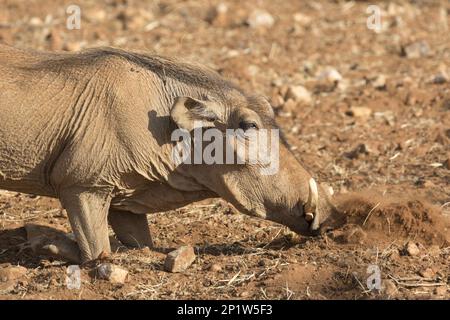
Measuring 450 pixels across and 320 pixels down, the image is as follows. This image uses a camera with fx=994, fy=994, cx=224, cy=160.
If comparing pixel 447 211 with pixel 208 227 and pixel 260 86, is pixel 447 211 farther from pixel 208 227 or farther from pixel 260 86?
pixel 260 86

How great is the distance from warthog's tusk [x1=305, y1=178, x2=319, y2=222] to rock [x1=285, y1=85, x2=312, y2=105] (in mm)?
4538

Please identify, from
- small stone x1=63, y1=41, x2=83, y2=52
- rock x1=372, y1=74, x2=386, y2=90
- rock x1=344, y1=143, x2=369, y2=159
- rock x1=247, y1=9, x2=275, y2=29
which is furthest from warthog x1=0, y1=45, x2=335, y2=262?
rock x1=247, y1=9, x2=275, y2=29

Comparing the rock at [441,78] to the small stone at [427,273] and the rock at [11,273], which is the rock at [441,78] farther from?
the rock at [11,273]

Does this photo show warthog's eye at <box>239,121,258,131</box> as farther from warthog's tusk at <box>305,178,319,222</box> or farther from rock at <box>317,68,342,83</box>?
Answer: rock at <box>317,68,342,83</box>

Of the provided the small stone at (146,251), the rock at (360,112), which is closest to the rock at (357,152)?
the rock at (360,112)

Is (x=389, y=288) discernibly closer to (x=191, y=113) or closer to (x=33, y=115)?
(x=191, y=113)

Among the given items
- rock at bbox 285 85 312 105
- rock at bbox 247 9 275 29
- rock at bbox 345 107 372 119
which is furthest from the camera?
rock at bbox 247 9 275 29

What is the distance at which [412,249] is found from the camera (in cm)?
640

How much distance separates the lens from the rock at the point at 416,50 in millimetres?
12680

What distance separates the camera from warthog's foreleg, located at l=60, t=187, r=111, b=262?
652cm

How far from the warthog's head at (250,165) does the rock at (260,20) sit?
7.36 meters

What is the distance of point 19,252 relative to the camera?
23.9 ft

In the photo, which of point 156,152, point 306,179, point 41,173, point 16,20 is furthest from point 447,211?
point 16,20

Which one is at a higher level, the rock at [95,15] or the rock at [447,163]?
the rock at [95,15]
